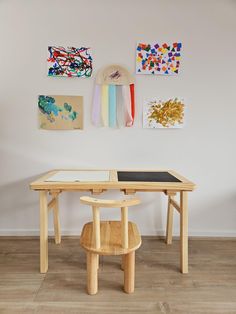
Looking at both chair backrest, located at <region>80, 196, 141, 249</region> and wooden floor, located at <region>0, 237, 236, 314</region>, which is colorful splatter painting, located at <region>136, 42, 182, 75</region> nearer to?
chair backrest, located at <region>80, 196, 141, 249</region>

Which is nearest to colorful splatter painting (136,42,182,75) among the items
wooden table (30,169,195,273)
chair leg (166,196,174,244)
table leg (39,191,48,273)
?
wooden table (30,169,195,273)

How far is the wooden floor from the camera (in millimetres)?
1569

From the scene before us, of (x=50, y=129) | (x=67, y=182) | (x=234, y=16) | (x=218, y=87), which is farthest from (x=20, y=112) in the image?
(x=234, y=16)

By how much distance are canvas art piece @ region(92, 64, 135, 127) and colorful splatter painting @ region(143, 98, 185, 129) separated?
17cm

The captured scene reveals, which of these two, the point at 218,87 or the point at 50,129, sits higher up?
the point at 218,87

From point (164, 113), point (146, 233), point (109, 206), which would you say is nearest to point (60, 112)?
point (164, 113)

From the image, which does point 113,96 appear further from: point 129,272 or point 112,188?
point 129,272

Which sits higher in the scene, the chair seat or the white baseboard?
the chair seat

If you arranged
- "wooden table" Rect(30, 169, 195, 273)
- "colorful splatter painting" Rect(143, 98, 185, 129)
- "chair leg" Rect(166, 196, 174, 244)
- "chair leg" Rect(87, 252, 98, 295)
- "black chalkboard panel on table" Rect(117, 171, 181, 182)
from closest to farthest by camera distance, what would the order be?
"chair leg" Rect(87, 252, 98, 295) → "wooden table" Rect(30, 169, 195, 273) → "black chalkboard panel on table" Rect(117, 171, 181, 182) → "chair leg" Rect(166, 196, 174, 244) → "colorful splatter painting" Rect(143, 98, 185, 129)

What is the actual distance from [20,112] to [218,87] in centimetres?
207

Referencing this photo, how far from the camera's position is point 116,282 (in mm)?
1820

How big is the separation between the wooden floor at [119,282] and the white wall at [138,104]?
0.39 metres

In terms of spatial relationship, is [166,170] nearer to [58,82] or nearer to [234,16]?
[58,82]

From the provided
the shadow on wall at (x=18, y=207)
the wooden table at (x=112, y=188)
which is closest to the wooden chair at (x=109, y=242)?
the wooden table at (x=112, y=188)
